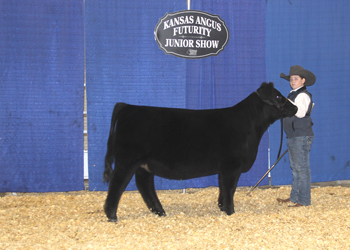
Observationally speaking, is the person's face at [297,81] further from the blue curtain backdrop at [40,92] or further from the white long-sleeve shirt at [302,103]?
the blue curtain backdrop at [40,92]

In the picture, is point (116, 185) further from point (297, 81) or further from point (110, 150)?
point (297, 81)

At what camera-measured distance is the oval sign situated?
4.80m

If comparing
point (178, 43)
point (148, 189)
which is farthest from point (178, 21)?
point (148, 189)

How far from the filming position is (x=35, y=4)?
463cm

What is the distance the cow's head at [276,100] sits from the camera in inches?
147

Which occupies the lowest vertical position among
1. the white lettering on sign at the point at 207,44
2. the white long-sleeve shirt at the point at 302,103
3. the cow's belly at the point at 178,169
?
the cow's belly at the point at 178,169

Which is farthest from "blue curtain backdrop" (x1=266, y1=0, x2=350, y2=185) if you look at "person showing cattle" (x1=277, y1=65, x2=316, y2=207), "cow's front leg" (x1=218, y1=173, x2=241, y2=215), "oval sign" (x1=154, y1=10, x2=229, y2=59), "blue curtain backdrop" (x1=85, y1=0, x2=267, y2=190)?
"cow's front leg" (x1=218, y1=173, x2=241, y2=215)

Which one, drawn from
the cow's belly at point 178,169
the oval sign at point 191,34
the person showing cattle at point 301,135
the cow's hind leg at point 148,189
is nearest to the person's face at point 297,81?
the person showing cattle at point 301,135

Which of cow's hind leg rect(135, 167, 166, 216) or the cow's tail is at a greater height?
the cow's tail

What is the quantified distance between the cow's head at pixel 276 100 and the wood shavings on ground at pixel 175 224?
1123mm

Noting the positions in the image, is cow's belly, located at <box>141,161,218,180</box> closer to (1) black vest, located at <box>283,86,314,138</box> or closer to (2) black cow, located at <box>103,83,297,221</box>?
(2) black cow, located at <box>103,83,297,221</box>

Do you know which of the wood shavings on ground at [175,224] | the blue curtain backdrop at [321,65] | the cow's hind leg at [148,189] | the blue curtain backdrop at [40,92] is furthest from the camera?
→ the blue curtain backdrop at [321,65]

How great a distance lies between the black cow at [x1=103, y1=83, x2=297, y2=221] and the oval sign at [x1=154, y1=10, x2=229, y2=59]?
143 cm

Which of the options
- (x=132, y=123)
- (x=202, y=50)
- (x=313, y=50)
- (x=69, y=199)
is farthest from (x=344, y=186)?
(x=69, y=199)
